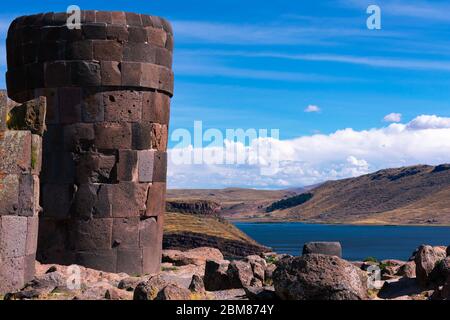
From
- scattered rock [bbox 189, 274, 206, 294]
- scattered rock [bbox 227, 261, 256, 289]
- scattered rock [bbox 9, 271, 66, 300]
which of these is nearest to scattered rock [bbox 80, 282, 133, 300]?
scattered rock [bbox 9, 271, 66, 300]

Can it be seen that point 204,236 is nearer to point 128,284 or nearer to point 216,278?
point 216,278

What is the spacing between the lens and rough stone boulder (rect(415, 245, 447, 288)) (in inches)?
547

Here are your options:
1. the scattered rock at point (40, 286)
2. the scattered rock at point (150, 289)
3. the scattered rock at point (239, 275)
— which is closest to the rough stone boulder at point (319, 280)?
the scattered rock at point (150, 289)

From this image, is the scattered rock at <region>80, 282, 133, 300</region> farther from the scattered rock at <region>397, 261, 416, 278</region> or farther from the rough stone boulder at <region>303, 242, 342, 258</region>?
the scattered rock at <region>397, 261, 416, 278</region>

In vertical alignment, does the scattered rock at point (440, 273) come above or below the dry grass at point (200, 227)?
below

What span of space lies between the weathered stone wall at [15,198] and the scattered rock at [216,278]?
3.45m

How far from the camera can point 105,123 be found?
57.1 feet

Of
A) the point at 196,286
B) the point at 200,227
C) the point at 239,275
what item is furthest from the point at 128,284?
the point at 200,227

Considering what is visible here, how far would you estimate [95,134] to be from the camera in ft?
57.0

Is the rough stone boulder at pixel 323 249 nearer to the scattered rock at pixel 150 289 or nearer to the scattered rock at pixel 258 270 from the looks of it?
the scattered rock at pixel 258 270

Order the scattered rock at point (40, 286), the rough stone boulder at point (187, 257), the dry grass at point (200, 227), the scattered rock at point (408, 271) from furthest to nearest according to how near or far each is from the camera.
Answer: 1. the dry grass at point (200, 227)
2. the rough stone boulder at point (187, 257)
3. the scattered rock at point (408, 271)
4. the scattered rock at point (40, 286)

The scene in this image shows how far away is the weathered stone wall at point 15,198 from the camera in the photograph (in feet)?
42.5
